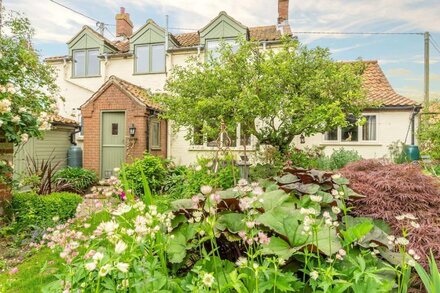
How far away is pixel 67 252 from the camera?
143 centimetres

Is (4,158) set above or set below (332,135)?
below

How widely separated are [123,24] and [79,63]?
3.59 metres

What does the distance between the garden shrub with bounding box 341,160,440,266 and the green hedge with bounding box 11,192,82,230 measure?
4.45 meters

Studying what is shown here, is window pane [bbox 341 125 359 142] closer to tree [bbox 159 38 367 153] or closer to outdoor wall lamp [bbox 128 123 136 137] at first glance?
tree [bbox 159 38 367 153]

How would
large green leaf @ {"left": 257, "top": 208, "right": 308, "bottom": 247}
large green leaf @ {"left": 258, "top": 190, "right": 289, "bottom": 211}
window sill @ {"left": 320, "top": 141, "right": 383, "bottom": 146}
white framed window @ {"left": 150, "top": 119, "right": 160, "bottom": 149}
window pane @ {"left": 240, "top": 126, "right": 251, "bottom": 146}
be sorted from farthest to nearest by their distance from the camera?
1. window sill @ {"left": 320, "top": 141, "right": 383, "bottom": 146}
2. white framed window @ {"left": 150, "top": 119, "right": 160, "bottom": 149}
3. window pane @ {"left": 240, "top": 126, "right": 251, "bottom": 146}
4. large green leaf @ {"left": 258, "top": 190, "right": 289, "bottom": 211}
5. large green leaf @ {"left": 257, "top": 208, "right": 308, "bottom": 247}

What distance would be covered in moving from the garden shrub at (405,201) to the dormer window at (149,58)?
1270 cm

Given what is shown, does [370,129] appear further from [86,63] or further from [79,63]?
[79,63]

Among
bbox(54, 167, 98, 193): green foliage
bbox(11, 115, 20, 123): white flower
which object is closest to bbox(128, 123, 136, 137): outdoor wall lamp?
bbox(54, 167, 98, 193): green foliage

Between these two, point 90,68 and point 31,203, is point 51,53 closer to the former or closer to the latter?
point 90,68

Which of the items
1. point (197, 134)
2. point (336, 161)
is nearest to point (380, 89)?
point (336, 161)

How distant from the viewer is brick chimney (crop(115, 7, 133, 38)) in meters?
16.5

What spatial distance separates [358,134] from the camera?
12.8 metres

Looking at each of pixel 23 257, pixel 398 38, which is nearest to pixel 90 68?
pixel 23 257

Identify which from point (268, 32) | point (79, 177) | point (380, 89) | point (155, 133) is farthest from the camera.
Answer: point (268, 32)
